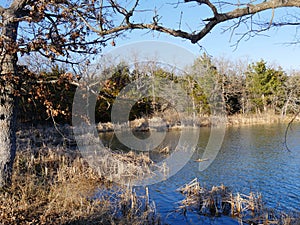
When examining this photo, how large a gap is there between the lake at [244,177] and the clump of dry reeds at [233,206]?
0.23m

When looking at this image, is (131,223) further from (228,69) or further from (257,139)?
(228,69)

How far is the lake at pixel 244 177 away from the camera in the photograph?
→ 18.6ft

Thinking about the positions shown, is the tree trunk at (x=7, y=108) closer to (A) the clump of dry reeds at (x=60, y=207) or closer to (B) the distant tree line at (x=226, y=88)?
(A) the clump of dry reeds at (x=60, y=207)

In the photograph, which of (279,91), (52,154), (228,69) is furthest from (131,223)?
(228,69)

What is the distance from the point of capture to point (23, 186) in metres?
4.82

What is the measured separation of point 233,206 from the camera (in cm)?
530

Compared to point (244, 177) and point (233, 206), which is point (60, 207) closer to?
point (233, 206)

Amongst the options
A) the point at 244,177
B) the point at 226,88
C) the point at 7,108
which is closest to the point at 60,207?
the point at 7,108

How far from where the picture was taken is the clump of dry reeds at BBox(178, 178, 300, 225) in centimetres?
483

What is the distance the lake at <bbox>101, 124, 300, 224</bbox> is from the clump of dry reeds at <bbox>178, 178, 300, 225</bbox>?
229mm

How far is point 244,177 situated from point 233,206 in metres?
2.81

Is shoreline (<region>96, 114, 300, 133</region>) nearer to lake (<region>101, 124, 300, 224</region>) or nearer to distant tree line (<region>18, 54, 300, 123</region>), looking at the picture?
distant tree line (<region>18, 54, 300, 123</region>)

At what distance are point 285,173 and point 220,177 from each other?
192 centimetres

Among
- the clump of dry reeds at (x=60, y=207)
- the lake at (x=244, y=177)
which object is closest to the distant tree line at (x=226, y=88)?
the lake at (x=244, y=177)
